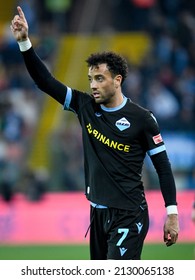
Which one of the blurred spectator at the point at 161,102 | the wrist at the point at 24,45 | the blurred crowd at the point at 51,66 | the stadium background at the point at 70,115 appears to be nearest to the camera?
the wrist at the point at 24,45

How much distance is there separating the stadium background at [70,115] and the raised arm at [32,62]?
5.61 metres

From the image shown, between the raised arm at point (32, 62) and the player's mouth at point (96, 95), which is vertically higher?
the raised arm at point (32, 62)

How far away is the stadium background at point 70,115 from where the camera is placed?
15461mm

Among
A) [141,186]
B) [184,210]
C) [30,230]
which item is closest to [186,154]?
[184,210]

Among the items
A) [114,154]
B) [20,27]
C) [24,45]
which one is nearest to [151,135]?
[114,154]

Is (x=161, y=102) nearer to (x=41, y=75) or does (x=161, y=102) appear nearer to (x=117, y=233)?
(x=41, y=75)

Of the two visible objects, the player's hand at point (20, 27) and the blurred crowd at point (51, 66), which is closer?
the player's hand at point (20, 27)

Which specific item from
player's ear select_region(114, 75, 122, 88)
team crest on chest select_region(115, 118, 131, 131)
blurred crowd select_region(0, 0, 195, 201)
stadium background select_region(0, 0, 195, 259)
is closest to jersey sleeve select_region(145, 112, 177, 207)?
team crest on chest select_region(115, 118, 131, 131)

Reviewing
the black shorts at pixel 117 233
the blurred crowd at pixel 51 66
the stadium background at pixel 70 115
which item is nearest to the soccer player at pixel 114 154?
the black shorts at pixel 117 233

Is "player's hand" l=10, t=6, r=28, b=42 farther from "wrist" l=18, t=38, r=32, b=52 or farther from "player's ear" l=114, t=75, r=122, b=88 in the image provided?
"player's ear" l=114, t=75, r=122, b=88

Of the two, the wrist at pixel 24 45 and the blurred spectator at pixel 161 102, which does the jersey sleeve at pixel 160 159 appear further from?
the blurred spectator at pixel 161 102

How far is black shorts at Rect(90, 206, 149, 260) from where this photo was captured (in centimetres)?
751
